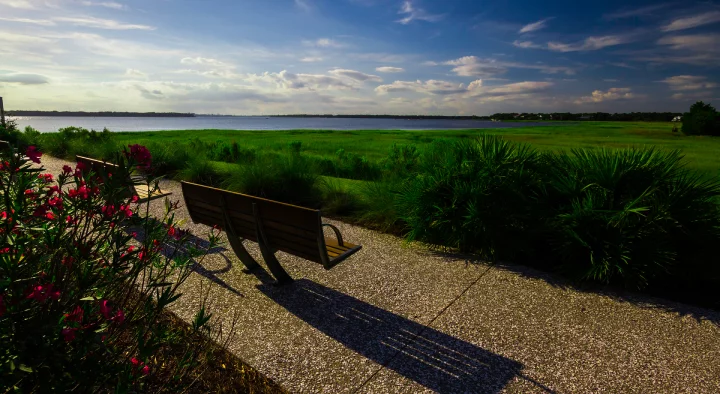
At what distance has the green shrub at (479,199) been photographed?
15.8ft

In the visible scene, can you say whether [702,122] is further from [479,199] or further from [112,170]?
[112,170]

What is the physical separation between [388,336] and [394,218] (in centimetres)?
306

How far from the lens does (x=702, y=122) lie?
37.2 metres

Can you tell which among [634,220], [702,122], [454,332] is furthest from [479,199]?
[702,122]

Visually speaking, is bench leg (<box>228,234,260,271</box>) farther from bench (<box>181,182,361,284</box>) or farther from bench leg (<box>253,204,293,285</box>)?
bench leg (<box>253,204,293,285</box>)

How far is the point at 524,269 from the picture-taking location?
4539mm

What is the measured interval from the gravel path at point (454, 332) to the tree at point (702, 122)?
4518cm

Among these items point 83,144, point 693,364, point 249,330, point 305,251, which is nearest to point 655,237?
point 693,364

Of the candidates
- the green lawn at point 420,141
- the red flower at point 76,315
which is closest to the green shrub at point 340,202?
the green lawn at point 420,141

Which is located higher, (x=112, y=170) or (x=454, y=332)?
(x=112, y=170)

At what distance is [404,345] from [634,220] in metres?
2.87

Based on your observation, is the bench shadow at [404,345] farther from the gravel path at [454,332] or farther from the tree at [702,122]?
the tree at [702,122]

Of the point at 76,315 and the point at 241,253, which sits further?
the point at 241,253

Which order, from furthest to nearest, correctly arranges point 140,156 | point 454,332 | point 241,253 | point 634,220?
point 241,253 < point 634,220 < point 454,332 < point 140,156
